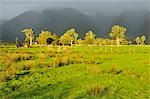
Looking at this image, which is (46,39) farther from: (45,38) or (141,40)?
(141,40)

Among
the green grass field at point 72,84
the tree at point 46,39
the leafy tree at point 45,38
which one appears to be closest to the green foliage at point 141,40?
the leafy tree at point 45,38

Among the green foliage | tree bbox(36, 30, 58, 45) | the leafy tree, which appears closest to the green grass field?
tree bbox(36, 30, 58, 45)

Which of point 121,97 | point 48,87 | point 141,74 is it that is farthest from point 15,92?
point 141,74

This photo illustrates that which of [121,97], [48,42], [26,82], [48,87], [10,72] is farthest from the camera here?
[48,42]

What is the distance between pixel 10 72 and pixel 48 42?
Answer: 10007cm

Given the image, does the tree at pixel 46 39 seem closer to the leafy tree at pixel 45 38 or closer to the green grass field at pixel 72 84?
the leafy tree at pixel 45 38

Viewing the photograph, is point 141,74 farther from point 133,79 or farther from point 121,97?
point 121,97

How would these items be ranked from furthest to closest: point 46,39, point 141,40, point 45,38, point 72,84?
point 141,40, point 45,38, point 46,39, point 72,84

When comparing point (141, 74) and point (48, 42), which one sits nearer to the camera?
point (141, 74)

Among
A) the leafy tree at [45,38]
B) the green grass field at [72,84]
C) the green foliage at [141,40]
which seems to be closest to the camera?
the green grass field at [72,84]

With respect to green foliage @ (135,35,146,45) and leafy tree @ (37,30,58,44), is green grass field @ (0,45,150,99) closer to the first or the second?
leafy tree @ (37,30,58,44)

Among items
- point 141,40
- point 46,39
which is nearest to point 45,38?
point 46,39

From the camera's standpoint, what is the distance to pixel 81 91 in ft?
48.7

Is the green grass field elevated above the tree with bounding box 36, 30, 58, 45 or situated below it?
below
